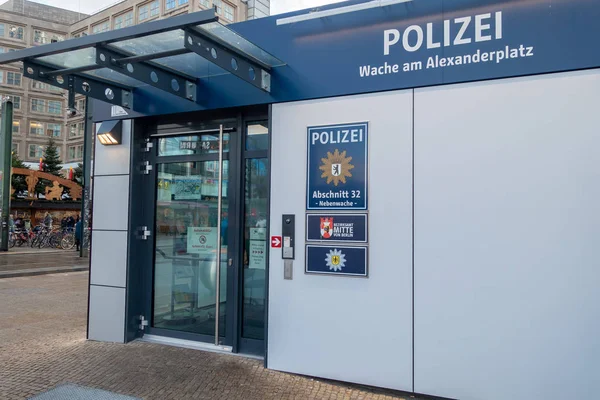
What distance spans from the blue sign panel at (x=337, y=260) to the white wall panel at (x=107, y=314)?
278 cm

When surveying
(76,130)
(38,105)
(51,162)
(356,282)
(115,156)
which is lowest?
(356,282)

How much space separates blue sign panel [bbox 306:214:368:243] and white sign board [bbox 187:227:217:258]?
1507 millimetres

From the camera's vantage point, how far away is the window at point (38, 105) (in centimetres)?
6950

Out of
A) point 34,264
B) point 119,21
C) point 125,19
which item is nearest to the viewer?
point 34,264

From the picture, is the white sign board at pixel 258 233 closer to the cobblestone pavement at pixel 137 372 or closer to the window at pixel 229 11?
the cobblestone pavement at pixel 137 372

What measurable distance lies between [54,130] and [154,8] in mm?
26750

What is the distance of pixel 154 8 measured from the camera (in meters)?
59.2

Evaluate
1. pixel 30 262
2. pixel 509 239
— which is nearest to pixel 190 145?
pixel 509 239

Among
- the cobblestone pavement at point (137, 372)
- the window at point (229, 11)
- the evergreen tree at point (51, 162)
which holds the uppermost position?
the window at point (229, 11)

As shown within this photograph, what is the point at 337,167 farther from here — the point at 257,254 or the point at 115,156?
the point at 115,156

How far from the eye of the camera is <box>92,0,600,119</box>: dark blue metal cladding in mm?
4000

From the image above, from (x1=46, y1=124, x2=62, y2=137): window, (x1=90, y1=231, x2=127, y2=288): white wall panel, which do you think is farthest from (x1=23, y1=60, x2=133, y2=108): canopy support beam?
(x1=46, y1=124, x2=62, y2=137): window

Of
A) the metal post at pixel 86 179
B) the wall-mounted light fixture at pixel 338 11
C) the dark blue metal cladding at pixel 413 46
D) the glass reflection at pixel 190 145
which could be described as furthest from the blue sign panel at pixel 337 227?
the metal post at pixel 86 179

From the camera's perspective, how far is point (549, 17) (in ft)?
13.3
